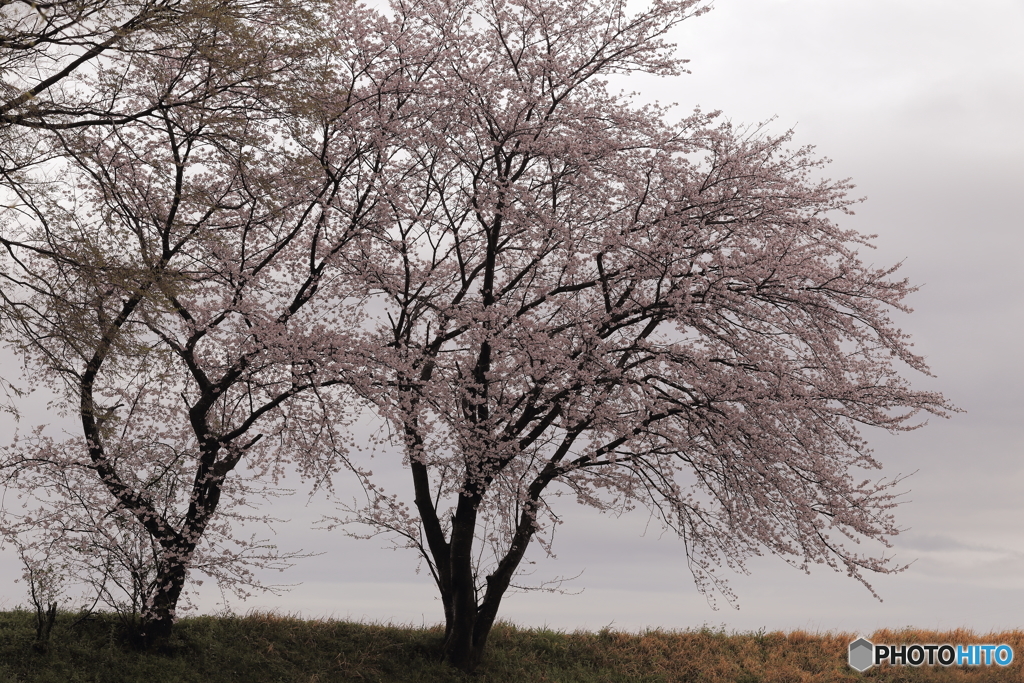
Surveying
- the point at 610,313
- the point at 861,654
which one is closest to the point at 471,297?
the point at 610,313

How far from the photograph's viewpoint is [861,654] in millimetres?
16406

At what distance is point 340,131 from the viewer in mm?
12688

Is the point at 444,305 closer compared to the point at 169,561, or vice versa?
the point at 169,561

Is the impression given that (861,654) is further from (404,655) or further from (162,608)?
(162,608)

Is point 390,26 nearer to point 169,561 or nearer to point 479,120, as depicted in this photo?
point 479,120

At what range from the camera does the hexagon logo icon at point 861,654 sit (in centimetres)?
1612

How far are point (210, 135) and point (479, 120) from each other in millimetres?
3990

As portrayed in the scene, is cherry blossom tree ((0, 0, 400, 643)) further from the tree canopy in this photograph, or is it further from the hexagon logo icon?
the hexagon logo icon

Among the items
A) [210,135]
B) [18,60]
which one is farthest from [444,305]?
[18,60]

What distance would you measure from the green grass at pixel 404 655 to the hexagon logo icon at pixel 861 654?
0.59ft

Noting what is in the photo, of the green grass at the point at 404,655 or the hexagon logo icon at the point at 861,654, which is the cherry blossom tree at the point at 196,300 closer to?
the green grass at the point at 404,655

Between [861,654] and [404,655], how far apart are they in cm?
902

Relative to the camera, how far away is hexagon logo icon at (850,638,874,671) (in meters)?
16.1

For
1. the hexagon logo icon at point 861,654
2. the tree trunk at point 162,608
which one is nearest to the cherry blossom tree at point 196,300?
the tree trunk at point 162,608
